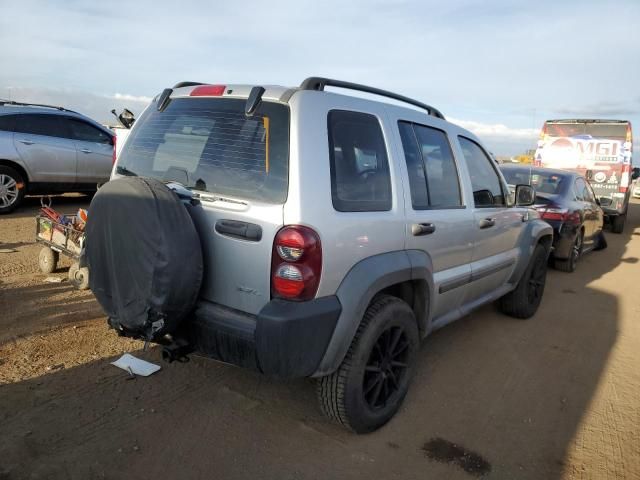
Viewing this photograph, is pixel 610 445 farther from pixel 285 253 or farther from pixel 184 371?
pixel 184 371

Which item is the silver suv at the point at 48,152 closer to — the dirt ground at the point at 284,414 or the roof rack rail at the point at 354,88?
the dirt ground at the point at 284,414

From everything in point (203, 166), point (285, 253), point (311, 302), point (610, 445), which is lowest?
point (610, 445)

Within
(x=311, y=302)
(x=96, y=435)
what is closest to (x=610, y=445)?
(x=311, y=302)

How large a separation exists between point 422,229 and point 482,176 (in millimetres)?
1342

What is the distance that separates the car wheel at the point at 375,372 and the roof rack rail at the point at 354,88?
4.18ft

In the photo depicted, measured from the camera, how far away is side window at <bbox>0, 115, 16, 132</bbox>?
8.09 m

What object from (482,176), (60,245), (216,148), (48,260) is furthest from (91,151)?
(482,176)

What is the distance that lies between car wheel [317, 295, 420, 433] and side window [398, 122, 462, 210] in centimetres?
73

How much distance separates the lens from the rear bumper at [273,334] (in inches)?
93.7

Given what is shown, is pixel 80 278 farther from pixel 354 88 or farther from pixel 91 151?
pixel 91 151

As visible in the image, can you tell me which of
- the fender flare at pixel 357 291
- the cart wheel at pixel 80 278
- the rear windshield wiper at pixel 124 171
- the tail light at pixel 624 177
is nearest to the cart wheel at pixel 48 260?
the cart wheel at pixel 80 278

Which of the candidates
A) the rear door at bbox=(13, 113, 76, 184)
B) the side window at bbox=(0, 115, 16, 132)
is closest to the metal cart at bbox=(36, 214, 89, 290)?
the rear door at bbox=(13, 113, 76, 184)

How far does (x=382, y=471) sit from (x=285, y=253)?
1.30 meters

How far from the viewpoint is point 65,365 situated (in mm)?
3436
